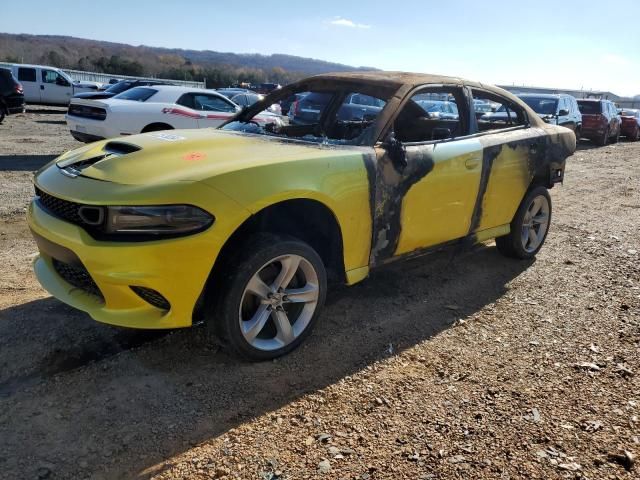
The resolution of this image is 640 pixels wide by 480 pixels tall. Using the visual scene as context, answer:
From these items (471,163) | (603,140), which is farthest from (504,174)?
(603,140)

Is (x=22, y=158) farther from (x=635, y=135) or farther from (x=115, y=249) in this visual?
(x=635, y=135)

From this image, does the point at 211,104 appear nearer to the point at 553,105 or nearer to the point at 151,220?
the point at 151,220

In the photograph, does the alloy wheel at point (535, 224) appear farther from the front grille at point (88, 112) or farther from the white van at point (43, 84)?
the white van at point (43, 84)

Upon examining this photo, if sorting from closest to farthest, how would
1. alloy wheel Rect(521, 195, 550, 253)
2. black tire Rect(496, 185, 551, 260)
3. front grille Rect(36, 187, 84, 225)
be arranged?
front grille Rect(36, 187, 84, 225), black tire Rect(496, 185, 551, 260), alloy wheel Rect(521, 195, 550, 253)

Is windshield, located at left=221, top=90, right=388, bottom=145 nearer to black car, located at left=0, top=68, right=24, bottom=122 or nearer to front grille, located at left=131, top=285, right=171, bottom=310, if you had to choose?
front grille, located at left=131, top=285, right=171, bottom=310

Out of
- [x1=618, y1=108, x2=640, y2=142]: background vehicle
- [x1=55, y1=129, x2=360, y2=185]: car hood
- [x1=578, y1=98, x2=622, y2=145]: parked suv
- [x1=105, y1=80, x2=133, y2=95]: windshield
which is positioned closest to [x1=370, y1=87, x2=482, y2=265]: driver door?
[x1=55, y1=129, x2=360, y2=185]: car hood

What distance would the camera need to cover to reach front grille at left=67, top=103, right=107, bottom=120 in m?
9.64

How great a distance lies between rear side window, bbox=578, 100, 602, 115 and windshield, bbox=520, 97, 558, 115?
418cm

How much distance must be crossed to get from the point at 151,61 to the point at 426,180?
3783 inches

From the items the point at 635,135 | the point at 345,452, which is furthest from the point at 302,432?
the point at 635,135

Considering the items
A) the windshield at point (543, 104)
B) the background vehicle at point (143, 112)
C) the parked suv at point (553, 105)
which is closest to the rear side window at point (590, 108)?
the parked suv at point (553, 105)

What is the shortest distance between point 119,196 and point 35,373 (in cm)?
116

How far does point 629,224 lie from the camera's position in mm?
6938

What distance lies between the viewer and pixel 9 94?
15336 mm
